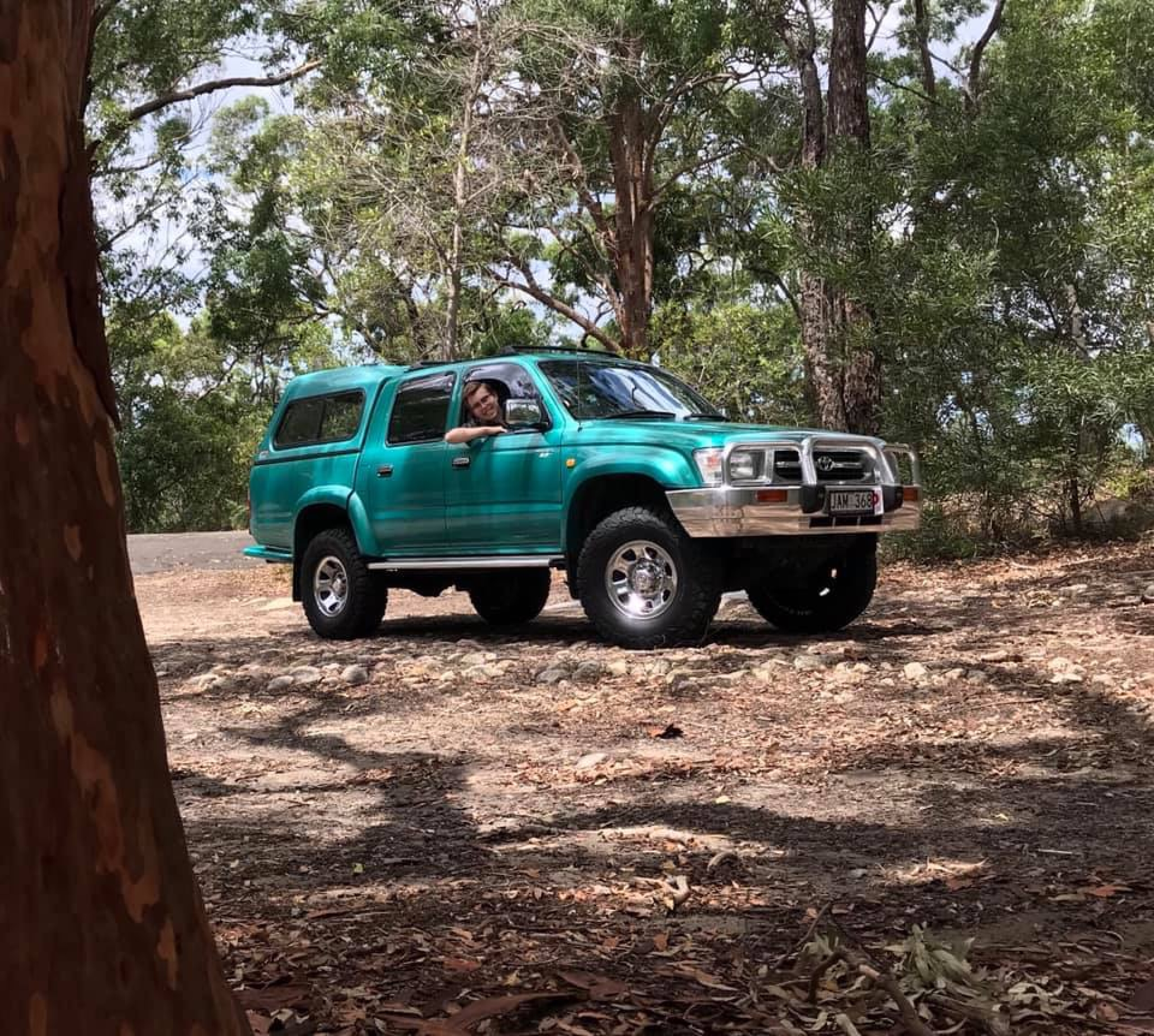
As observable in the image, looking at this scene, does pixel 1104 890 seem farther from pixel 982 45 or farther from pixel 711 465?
pixel 982 45

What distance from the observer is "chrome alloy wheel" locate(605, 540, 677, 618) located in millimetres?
8039

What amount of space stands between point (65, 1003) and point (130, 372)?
2948cm

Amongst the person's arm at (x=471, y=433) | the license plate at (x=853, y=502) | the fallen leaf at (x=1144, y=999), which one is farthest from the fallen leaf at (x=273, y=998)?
the person's arm at (x=471, y=433)

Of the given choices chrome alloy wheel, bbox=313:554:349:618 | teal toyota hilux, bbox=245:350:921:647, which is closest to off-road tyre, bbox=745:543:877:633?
teal toyota hilux, bbox=245:350:921:647

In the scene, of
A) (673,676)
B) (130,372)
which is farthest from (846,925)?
(130,372)

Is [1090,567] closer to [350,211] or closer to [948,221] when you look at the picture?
[948,221]

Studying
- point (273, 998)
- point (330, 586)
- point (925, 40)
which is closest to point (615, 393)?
point (330, 586)

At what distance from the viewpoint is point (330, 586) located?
10008 mm

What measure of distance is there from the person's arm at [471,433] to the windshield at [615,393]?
491 millimetres

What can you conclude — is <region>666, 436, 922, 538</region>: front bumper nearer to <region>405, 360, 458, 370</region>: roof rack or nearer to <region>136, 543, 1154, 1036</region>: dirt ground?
<region>136, 543, 1154, 1036</region>: dirt ground

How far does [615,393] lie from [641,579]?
1.58 meters

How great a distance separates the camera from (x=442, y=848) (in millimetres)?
4055

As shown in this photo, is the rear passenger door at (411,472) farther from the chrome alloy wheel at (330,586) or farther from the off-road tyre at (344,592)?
the chrome alloy wheel at (330,586)

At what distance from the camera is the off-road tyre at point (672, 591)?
786cm
